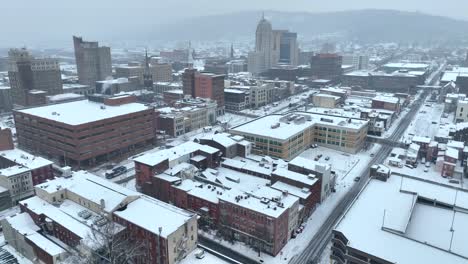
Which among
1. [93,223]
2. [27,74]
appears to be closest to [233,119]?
[93,223]

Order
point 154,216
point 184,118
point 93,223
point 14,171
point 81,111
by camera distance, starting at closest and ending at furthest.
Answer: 1. point 93,223
2. point 154,216
3. point 14,171
4. point 81,111
5. point 184,118

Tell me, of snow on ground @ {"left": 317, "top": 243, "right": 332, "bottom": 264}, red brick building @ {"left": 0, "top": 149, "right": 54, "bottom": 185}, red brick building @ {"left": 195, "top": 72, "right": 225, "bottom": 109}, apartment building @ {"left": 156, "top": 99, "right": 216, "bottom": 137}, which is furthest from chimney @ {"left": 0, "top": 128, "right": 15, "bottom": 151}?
snow on ground @ {"left": 317, "top": 243, "right": 332, "bottom": 264}

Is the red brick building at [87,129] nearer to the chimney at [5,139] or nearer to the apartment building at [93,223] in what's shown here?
the chimney at [5,139]

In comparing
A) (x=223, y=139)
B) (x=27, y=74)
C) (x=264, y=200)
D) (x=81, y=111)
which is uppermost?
(x=27, y=74)

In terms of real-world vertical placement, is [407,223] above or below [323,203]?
above

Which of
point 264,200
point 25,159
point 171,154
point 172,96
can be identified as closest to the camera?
point 264,200

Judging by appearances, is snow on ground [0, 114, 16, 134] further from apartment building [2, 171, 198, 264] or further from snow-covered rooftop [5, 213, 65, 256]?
apartment building [2, 171, 198, 264]

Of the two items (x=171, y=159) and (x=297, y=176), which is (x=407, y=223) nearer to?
(x=297, y=176)
